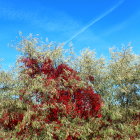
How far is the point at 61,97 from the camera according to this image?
1633cm

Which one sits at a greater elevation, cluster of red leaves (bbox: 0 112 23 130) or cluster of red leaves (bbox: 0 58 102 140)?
cluster of red leaves (bbox: 0 58 102 140)

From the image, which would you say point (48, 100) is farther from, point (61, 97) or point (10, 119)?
point (10, 119)

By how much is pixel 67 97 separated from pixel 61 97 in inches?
27.8

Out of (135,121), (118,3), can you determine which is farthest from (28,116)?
(118,3)

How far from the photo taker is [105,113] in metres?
18.6

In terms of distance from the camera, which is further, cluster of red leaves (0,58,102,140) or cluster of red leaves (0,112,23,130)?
cluster of red leaves (0,58,102,140)

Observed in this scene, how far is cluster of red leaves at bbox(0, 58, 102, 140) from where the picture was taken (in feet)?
51.5

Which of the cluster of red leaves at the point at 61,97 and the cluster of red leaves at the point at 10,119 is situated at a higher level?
the cluster of red leaves at the point at 61,97

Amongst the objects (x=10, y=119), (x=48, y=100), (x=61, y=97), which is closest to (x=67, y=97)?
(x=61, y=97)

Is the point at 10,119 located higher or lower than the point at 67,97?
lower

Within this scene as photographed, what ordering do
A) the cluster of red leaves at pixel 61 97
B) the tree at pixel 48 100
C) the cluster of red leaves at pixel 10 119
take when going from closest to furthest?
the tree at pixel 48 100
the cluster of red leaves at pixel 10 119
the cluster of red leaves at pixel 61 97

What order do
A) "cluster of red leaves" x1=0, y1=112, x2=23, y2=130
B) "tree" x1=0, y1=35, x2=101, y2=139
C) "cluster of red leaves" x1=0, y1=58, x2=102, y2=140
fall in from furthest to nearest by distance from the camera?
"cluster of red leaves" x1=0, y1=58, x2=102, y2=140 < "cluster of red leaves" x1=0, y1=112, x2=23, y2=130 < "tree" x1=0, y1=35, x2=101, y2=139

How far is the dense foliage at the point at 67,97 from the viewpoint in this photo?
15.3 meters

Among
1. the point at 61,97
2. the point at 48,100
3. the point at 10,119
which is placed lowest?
the point at 10,119
